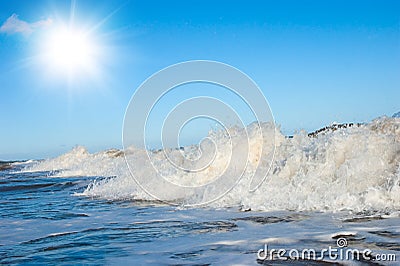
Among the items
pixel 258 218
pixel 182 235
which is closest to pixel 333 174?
pixel 258 218

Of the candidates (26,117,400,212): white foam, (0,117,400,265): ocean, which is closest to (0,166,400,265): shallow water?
(0,117,400,265): ocean

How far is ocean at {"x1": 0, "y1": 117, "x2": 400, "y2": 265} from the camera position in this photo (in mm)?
3775

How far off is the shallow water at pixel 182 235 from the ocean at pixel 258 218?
0.01 m

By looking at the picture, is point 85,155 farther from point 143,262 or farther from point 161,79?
point 143,262

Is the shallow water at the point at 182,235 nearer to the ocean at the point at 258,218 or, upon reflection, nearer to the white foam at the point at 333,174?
the ocean at the point at 258,218

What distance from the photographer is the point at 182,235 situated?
4.69 meters

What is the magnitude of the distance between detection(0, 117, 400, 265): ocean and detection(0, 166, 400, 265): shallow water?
0.04ft

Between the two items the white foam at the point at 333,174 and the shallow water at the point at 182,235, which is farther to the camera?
the white foam at the point at 333,174

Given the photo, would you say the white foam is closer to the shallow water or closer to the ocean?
the ocean

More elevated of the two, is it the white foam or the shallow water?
the white foam

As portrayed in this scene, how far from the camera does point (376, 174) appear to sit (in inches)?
244

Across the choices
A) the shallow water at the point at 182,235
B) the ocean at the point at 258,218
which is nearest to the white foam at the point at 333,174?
the ocean at the point at 258,218

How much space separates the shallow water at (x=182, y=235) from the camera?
3.79m

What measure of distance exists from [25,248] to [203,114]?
502 centimetres
